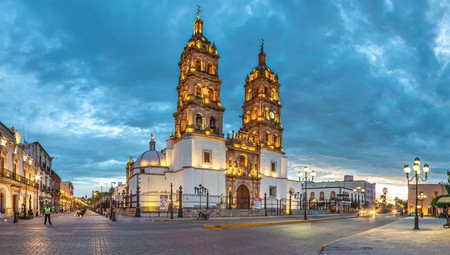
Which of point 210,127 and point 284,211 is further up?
point 210,127

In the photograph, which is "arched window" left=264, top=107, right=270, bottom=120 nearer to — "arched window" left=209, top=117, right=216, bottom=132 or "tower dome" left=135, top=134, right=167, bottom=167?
"arched window" left=209, top=117, right=216, bottom=132

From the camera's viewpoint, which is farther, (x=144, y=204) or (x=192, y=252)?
(x=144, y=204)

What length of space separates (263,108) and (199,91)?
13416 mm

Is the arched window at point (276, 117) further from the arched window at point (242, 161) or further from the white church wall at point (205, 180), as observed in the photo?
the white church wall at point (205, 180)

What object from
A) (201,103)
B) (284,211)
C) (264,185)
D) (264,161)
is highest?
(201,103)

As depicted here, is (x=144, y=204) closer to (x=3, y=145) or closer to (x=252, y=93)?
(x=3, y=145)

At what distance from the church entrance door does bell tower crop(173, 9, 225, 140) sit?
931 centimetres

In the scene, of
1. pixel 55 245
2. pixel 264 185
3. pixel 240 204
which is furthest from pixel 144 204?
pixel 55 245

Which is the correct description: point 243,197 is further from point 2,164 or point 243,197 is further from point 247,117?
point 2,164

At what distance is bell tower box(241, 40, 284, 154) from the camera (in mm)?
61938

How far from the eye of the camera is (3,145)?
3706cm

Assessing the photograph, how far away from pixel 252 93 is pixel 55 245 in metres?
54.5

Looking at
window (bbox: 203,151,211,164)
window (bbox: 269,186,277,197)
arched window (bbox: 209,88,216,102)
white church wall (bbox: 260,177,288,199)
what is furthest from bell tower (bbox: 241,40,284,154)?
window (bbox: 203,151,211,164)

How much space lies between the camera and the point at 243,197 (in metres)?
56.6
